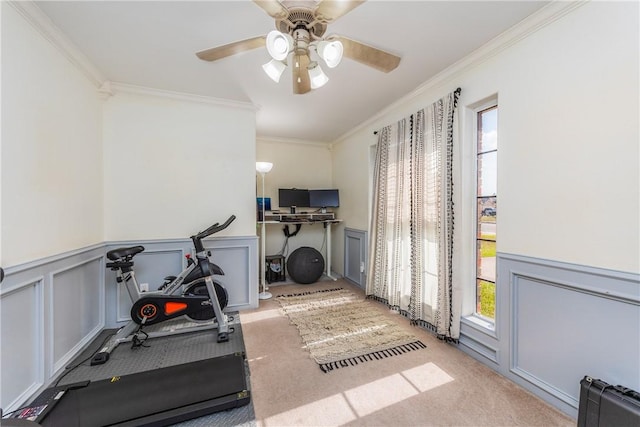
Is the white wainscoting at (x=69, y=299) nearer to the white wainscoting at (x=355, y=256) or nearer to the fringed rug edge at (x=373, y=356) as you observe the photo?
the fringed rug edge at (x=373, y=356)

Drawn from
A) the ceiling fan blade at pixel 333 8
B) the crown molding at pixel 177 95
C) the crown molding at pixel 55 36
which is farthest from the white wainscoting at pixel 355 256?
the crown molding at pixel 55 36

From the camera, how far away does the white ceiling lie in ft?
5.48

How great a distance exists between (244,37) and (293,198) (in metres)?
2.85

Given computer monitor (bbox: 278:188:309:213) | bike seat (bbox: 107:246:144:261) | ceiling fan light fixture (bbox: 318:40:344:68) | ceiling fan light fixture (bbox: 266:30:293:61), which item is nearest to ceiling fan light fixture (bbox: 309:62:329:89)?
ceiling fan light fixture (bbox: 318:40:344:68)

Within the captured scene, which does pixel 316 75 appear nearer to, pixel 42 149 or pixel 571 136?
pixel 571 136

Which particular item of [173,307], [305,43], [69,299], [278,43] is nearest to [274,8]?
[278,43]

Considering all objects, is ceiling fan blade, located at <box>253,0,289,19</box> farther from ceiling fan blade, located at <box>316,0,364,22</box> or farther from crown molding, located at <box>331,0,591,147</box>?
crown molding, located at <box>331,0,591,147</box>

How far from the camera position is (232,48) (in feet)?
5.13

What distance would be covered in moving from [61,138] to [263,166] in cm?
210

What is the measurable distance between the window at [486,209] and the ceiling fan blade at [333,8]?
5.27 ft

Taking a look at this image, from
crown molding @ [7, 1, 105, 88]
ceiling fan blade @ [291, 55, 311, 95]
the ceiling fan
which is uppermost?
crown molding @ [7, 1, 105, 88]

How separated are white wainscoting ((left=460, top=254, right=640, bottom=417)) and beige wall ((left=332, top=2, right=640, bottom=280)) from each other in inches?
4.5

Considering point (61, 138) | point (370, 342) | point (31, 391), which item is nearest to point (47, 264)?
point (31, 391)

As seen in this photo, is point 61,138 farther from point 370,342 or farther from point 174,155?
point 370,342
